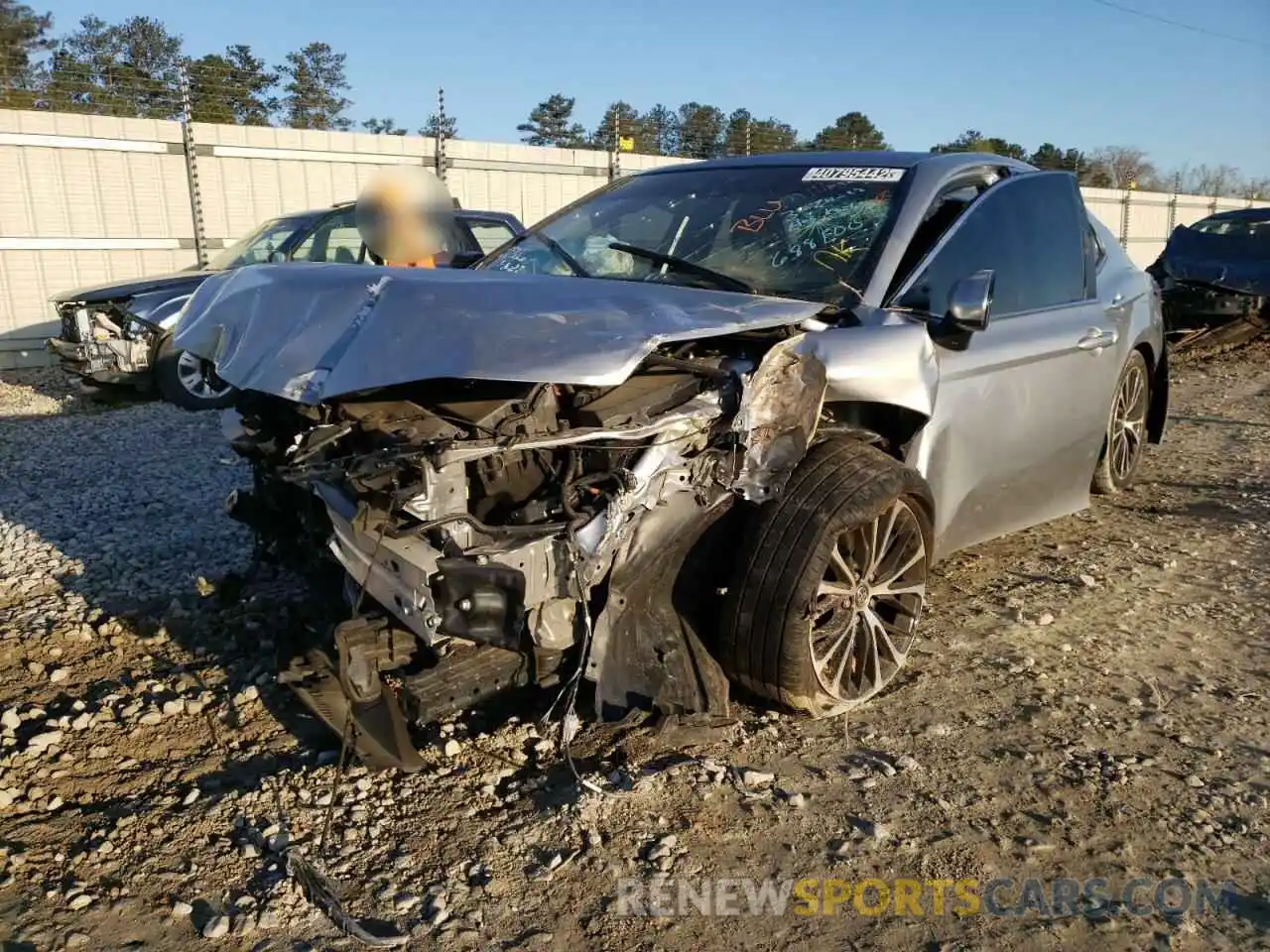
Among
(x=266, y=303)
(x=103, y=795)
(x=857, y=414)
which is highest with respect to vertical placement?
(x=266, y=303)

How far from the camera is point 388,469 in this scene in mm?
2619

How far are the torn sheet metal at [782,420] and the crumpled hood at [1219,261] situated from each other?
34.7 ft

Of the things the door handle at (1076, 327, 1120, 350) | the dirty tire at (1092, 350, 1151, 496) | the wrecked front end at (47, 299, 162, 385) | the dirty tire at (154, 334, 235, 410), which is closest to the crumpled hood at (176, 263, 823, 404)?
the door handle at (1076, 327, 1120, 350)

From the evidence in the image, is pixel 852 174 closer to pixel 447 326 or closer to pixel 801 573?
pixel 801 573

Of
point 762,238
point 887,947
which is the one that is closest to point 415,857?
point 887,947

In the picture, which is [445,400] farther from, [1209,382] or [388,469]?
[1209,382]

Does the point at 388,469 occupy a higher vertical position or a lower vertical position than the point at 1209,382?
higher

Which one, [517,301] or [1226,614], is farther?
[1226,614]

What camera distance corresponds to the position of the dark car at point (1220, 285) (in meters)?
11.4

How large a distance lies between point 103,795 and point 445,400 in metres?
1.58

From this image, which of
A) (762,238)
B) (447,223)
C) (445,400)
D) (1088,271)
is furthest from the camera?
(447,223)

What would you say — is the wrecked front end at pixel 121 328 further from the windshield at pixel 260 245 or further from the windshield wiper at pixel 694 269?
the windshield wiper at pixel 694 269

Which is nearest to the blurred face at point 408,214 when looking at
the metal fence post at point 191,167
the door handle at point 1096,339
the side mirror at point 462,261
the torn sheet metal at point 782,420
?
the side mirror at point 462,261

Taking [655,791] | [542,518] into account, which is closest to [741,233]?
[542,518]
